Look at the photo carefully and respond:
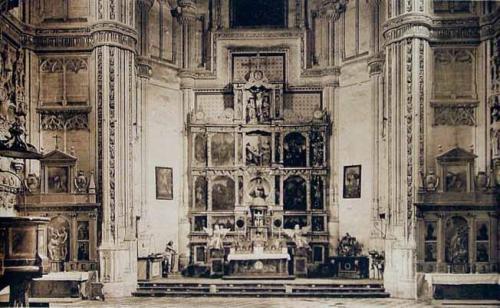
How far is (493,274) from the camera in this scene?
749 inches

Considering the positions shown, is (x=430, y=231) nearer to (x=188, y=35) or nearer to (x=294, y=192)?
(x=294, y=192)

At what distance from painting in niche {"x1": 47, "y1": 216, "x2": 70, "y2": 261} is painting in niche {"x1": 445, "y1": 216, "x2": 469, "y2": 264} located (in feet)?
32.0

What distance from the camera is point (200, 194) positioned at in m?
25.4

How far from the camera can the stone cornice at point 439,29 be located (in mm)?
20281

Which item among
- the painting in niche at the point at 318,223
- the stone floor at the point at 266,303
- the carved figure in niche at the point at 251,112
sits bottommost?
the stone floor at the point at 266,303

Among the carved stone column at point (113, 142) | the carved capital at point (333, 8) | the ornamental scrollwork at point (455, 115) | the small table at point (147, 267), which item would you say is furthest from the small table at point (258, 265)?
the carved capital at point (333, 8)

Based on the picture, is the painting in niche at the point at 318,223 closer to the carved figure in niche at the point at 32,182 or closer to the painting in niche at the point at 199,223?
the painting in niche at the point at 199,223

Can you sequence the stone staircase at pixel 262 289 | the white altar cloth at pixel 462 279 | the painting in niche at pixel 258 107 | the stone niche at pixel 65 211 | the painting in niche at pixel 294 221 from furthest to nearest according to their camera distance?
the painting in niche at pixel 258 107
the painting in niche at pixel 294 221
the stone niche at pixel 65 211
the stone staircase at pixel 262 289
the white altar cloth at pixel 462 279

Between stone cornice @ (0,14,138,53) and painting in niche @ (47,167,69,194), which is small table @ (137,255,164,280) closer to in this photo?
painting in niche @ (47,167,69,194)

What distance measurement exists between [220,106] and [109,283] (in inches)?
319

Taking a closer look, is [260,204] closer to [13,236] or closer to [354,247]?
[354,247]

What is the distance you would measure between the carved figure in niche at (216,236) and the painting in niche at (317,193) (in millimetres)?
2956

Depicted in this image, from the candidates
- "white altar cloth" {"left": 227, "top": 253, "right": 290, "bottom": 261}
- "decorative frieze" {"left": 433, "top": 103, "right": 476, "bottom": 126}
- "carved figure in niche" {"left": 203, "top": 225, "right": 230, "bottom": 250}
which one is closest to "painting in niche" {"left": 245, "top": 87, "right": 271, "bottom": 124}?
"carved figure in niche" {"left": 203, "top": 225, "right": 230, "bottom": 250}

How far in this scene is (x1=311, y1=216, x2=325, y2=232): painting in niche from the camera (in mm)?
25047
